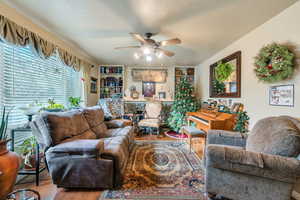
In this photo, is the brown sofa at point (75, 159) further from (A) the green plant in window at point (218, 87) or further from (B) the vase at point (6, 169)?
(A) the green plant in window at point (218, 87)

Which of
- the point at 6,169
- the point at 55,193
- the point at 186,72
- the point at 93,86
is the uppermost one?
the point at 186,72

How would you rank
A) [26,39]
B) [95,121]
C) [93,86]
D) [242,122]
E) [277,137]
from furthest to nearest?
[93,86], [95,121], [242,122], [26,39], [277,137]

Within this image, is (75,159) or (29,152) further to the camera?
→ (29,152)

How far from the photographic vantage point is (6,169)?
126 centimetres

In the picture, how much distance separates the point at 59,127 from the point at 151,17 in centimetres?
193

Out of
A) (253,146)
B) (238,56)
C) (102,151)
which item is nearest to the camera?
(253,146)

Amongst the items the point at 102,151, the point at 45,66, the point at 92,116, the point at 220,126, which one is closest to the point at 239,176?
the point at 220,126

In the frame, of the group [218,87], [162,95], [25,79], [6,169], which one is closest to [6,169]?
[6,169]

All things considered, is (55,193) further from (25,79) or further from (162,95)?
(162,95)

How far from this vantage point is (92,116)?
259cm

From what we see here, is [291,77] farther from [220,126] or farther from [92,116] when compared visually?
[92,116]

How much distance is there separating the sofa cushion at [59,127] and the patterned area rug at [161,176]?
0.89 metres

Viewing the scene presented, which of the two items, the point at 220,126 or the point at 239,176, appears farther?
the point at 220,126

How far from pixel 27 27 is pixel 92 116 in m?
1.65
